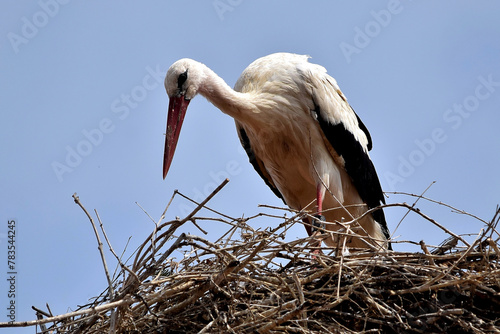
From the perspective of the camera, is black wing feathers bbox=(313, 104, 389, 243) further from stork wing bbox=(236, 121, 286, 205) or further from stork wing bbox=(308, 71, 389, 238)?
stork wing bbox=(236, 121, 286, 205)

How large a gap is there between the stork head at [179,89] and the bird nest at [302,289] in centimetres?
116

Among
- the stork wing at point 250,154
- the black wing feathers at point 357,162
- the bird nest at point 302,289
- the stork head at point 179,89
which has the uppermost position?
the stork head at point 179,89

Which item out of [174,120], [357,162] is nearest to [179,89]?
[174,120]

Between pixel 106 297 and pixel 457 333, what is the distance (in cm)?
145

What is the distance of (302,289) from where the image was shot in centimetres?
301

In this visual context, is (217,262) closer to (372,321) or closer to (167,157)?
(372,321)

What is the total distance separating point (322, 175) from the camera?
441cm

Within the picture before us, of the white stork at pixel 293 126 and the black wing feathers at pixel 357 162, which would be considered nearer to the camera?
the white stork at pixel 293 126

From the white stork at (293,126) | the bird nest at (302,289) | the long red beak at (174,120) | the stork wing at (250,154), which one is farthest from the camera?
the stork wing at (250,154)

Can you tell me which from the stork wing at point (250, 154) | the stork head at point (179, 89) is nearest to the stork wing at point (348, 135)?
the stork wing at point (250, 154)

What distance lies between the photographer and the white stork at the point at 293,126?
4.28m

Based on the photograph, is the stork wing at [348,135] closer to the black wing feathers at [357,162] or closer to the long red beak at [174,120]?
the black wing feathers at [357,162]

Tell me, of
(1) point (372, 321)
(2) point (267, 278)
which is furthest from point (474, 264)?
(2) point (267, 278)

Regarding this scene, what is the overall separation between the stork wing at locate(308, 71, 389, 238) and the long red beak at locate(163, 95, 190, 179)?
783 mm
